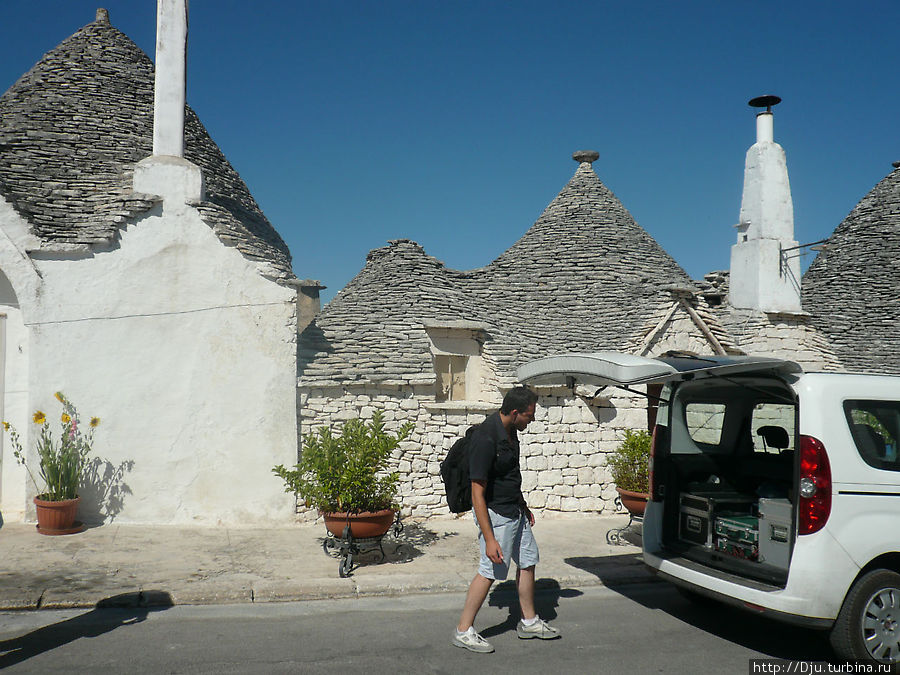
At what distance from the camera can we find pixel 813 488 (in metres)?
4.40

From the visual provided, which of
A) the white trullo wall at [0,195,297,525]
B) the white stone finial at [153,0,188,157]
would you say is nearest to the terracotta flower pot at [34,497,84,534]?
the white trullo wall at [0,195,297,525]

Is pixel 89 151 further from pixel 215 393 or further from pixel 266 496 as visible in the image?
pixel 266 496

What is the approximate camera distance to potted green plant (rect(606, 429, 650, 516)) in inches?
342

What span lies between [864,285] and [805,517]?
17620 mm

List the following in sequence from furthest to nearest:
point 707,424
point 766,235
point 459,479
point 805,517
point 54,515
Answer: point 766,235 < point 54,515 < point 707,424 < point 459,479 < point 805,517

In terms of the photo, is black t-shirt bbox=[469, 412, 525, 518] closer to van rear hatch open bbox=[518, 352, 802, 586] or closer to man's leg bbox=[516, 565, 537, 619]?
man's leg bbox=[516, 565, 537, 619]

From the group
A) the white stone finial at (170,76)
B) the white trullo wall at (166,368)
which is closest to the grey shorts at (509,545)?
the white trullo wall at (166,368)

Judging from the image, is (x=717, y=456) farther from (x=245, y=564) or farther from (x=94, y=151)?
(x=94, y=151)

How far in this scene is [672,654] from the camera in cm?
487

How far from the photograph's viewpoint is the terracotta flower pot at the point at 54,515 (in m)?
8.11

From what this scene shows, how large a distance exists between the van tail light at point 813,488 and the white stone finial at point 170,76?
894 centimetres

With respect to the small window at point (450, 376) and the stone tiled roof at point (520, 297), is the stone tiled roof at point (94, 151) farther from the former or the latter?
the small window at point (450, 376)

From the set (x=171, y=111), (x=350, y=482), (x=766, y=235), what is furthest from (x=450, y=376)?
(x=766, y=235)

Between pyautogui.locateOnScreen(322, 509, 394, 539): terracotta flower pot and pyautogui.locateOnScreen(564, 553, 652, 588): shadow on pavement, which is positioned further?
pyautogui.locateOnScreen(322, 509, 394, 539): terracotta flower pot
